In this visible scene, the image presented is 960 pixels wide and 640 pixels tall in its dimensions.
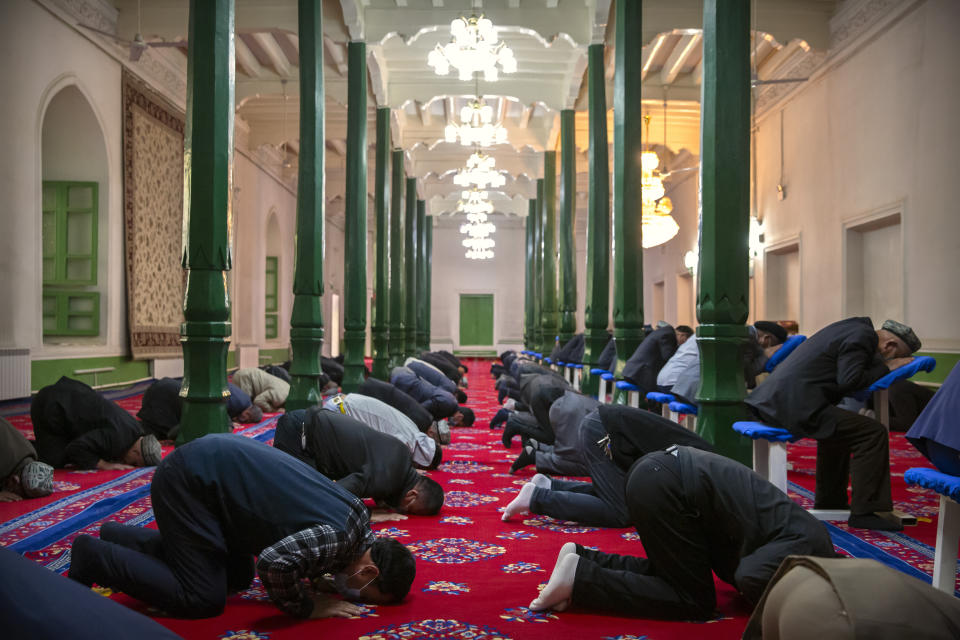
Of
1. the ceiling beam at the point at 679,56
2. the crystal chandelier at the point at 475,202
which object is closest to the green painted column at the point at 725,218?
the ceiling beam at the point at 679,56

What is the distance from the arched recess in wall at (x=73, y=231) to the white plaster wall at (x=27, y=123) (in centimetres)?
50

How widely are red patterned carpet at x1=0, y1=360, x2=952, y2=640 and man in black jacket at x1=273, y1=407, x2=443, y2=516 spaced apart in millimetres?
127

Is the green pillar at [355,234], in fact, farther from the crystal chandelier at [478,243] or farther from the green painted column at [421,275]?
the crystal chandelier at [478,243]

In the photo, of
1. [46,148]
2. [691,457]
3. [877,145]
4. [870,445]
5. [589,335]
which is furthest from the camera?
[46,148]

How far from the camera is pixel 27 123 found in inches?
339

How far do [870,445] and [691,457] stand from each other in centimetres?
168

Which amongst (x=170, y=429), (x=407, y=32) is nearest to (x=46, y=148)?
(x=407, y=32)

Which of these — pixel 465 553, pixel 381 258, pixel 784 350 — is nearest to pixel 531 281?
pixel 381 258

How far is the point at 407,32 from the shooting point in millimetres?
9484

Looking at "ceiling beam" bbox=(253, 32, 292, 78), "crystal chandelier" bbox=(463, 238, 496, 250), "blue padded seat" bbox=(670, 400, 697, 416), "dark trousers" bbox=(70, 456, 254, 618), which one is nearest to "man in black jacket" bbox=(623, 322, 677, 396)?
"blue padded seat" bbox=(670, 400, 697, 416)

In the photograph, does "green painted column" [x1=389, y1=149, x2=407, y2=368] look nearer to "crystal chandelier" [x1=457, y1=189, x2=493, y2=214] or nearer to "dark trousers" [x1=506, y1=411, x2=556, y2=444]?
"crystal chandelier" [x1=457, y1=189, x2=493, y2=214]

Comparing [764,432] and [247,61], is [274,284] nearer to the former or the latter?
[247,61]

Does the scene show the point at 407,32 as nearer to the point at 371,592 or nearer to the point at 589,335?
the point at 589,335

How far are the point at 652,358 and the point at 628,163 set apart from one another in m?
1.49
